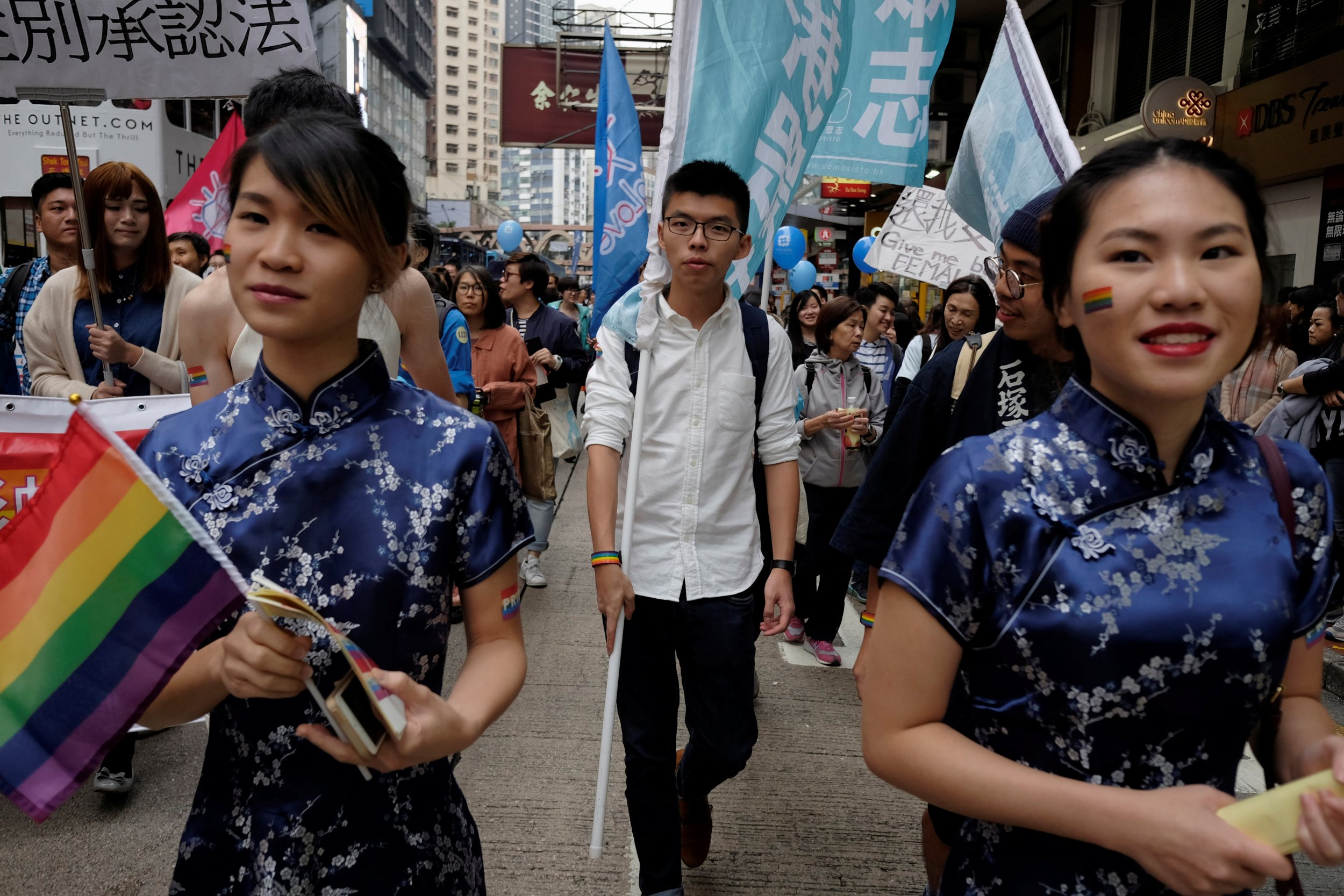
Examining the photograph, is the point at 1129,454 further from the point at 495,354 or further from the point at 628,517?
the point at 495,354

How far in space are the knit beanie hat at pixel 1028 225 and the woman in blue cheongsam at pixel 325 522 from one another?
4.43ft

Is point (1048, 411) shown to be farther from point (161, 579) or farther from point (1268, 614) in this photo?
point (161, 579)

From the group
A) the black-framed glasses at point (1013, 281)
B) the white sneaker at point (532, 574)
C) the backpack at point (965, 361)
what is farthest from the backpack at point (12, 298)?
the black-framed glasses at point (1013, 281)

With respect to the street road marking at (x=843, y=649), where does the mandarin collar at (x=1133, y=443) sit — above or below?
above

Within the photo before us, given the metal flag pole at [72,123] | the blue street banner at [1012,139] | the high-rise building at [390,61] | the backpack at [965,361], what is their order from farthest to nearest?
1. the high-rise building at [390,61]
2. the metal flag pole at [72,123]
3. the blue street banner at [1012,139]
4. the backpack at [965,361]

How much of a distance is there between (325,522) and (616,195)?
9.13 ft

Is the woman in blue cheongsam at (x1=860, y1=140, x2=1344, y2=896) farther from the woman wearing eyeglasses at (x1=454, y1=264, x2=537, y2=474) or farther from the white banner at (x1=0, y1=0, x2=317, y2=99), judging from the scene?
the woman wearing eyeglasses at (x1=454, y1=264, x2=537, y2=474)

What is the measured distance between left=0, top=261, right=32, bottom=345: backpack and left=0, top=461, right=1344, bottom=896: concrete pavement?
2084 mm

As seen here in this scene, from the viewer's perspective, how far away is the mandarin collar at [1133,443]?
1324 mm

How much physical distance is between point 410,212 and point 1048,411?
1099 millimetres

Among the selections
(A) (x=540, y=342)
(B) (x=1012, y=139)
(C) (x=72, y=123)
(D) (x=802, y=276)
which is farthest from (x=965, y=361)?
(D) (x=802, y=276)

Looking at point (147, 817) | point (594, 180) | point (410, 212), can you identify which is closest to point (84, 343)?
point (147, 817)

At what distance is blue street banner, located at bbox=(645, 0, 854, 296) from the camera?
297 cm

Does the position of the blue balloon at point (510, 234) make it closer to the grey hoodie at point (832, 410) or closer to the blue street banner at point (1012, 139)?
the grey hoodie at point (832, 410)
